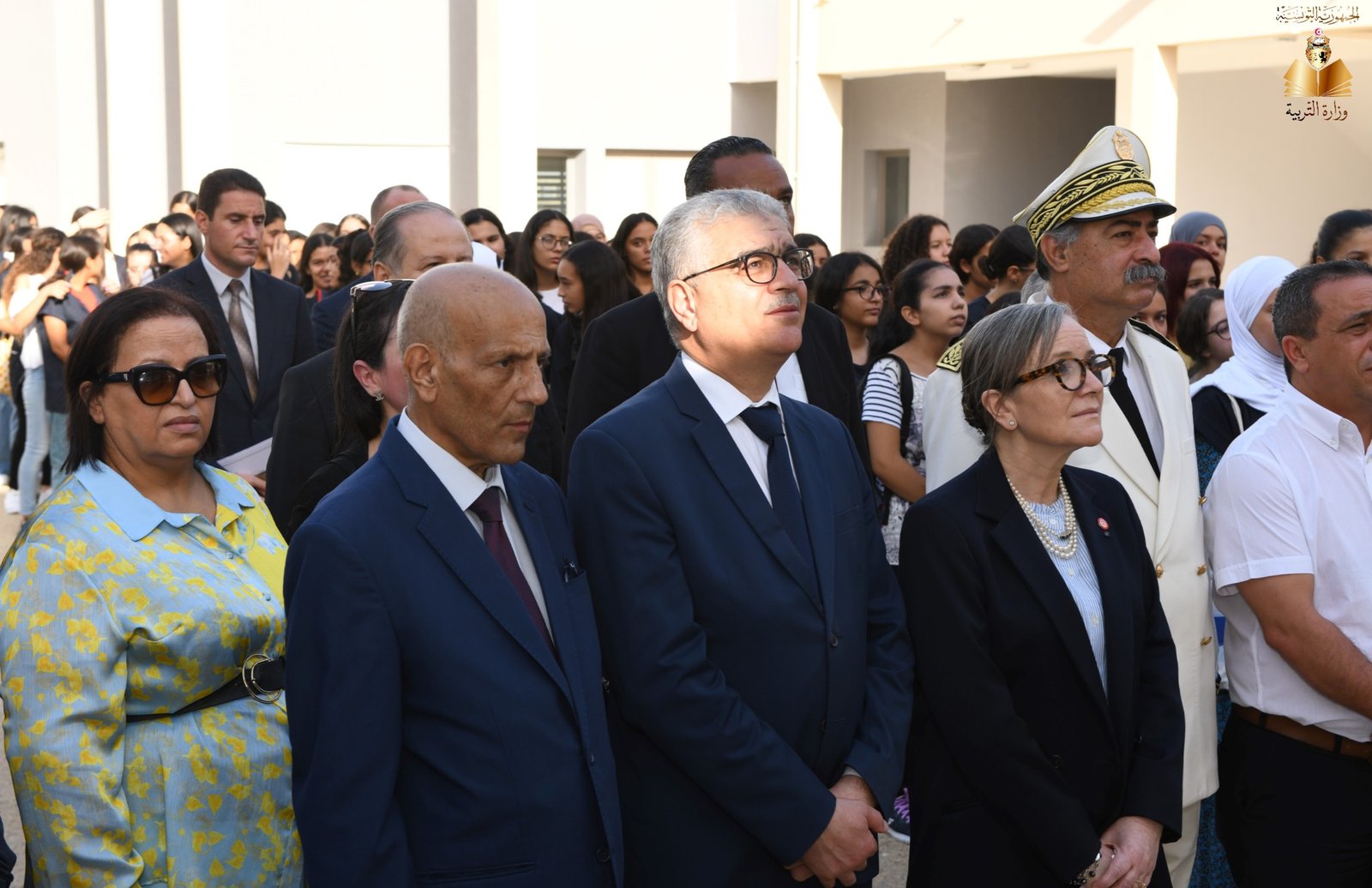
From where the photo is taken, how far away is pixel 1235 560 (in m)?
3.67

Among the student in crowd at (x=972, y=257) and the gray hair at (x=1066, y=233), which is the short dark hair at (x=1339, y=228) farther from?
the gray hair at (x=1066, y=233)

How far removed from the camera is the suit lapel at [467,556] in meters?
2.54

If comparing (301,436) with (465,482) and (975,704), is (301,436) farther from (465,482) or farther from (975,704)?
(975,704)

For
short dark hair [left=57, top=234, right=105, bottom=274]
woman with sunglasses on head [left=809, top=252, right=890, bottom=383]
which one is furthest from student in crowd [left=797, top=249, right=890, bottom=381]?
short dark hair [left=57, top=234, right=105, bottom=274]

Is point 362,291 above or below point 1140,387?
above

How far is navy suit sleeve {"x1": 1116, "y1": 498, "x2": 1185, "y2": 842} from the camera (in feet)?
10.5

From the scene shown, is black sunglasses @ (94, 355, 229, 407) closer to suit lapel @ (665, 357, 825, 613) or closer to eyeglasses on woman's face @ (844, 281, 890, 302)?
suit lapel @ (665, 357, 825, 613)

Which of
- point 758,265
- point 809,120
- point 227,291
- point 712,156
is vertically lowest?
point 227,291

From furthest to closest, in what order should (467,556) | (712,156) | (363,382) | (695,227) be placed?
(712,156) → (363,382) → (695,227) → (467,556)

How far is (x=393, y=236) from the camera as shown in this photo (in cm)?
457

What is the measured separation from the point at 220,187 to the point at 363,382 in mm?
3427

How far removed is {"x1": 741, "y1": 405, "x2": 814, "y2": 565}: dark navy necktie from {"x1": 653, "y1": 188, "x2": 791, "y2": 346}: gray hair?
0.88ft

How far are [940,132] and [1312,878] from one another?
705 inches

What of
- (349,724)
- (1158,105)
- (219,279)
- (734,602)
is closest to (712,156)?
(734,602)
